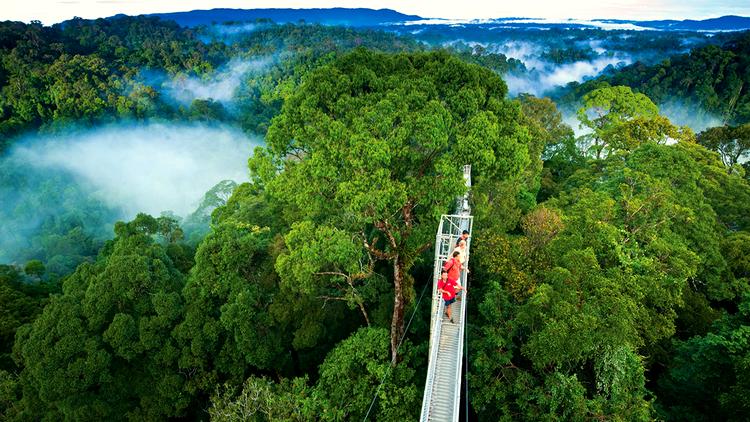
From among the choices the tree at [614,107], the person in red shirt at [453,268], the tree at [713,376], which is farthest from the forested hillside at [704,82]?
the person in red shirt at [453,268]

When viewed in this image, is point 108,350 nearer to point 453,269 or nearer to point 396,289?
point 396,289

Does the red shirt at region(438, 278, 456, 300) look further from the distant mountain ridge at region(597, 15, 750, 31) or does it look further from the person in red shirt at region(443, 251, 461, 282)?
the distant mountain ridge at region(597, 15, 750, 31)

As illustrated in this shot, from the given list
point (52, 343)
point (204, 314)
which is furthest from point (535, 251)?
point (52, 343)

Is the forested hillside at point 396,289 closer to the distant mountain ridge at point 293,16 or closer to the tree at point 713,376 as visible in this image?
the tree at point 713,376

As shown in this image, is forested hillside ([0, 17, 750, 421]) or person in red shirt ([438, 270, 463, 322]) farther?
forested hillside ([0, 17, 750, 421])

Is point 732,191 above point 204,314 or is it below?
above

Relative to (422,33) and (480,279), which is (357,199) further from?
(422,33)

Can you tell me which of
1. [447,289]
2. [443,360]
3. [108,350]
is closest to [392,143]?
[447,289]

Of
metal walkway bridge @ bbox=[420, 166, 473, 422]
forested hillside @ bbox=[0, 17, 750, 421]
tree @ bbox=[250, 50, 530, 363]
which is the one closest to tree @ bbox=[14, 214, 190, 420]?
forested hillside @ bbox=[0, 17, 750, 421]
